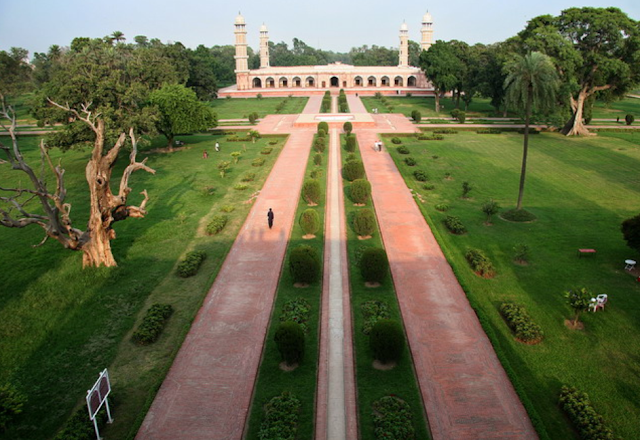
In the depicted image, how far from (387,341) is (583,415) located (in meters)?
4.40

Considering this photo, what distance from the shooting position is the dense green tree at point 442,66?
53269mm

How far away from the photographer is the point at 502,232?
20.3 meters

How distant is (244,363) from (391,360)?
12.4 feet

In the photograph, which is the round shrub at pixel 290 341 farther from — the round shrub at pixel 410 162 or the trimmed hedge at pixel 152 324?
the round shrub at pixel 410 162

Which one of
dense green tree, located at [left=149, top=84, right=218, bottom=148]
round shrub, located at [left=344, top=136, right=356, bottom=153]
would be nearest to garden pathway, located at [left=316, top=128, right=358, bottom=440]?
round shrub, located at [left=344, top=136, right=356, bottom=153]

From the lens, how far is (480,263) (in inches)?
655

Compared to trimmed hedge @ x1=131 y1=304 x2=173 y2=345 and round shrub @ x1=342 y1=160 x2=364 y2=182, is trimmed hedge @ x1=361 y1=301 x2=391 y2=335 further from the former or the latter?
round shrub @ x1=342 y1=160 x2=364 y2=182

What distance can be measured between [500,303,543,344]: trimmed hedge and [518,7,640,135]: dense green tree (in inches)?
1080

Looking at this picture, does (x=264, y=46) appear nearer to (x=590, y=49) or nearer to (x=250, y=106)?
(x=250, y=106)

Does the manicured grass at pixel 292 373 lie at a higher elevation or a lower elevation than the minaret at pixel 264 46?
lower

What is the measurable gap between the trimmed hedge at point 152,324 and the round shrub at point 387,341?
613 cm

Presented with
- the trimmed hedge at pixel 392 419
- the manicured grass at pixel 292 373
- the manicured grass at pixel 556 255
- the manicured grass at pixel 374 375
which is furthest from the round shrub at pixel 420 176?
the trimmed hedge at pixel 392 419

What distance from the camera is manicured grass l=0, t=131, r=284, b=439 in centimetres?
1110

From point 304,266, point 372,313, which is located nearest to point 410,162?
point 304,266
